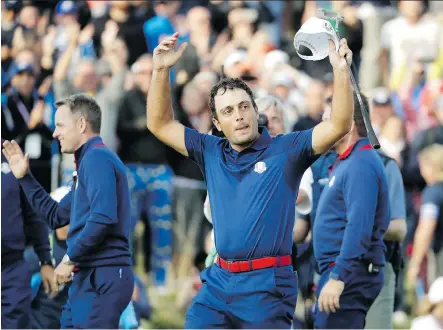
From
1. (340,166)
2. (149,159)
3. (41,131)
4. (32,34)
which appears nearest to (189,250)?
(149,159)

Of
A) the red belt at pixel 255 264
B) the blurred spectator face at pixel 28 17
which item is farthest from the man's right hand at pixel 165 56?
the blurred spectator face at pixel 28 17

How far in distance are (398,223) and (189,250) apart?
4.03 meters

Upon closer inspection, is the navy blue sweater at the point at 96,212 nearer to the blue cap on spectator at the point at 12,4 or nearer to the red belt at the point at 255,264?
the red belt at the point at 255,264

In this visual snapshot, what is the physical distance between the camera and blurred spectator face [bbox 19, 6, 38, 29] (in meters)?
14.3

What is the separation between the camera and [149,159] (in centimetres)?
1272

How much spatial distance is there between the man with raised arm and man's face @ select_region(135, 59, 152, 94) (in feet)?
20.2

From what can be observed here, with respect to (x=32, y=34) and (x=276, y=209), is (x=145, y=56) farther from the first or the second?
(x=276, y=209)

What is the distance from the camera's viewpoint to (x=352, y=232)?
798 centimetres

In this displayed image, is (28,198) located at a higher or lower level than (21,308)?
higher

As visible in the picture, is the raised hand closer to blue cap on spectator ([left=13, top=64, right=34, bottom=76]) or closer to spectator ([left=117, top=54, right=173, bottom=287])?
spectator ([left=117, top=54, right=173, bottom=287])

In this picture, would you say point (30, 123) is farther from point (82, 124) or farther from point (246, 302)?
point (246, 302)

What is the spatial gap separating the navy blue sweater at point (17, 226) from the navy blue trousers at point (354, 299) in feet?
6.95

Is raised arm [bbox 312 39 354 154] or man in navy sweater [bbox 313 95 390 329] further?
man in navy sweater [bbox 313 95 390 329]

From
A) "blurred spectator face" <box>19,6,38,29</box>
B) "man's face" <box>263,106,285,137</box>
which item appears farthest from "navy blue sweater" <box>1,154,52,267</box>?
"blurred spectator face" <box>19,6,38,29</box>
